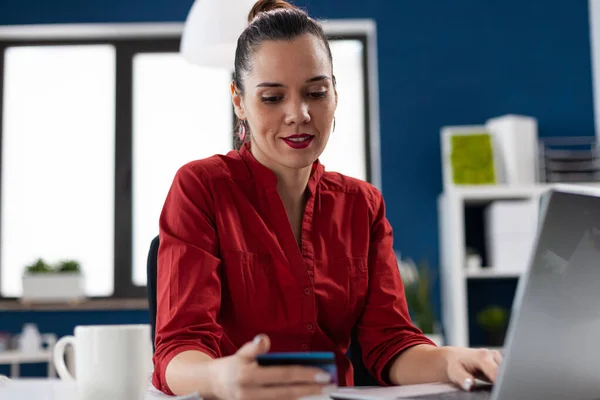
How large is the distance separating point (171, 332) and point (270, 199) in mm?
352

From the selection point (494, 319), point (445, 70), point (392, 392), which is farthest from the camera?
point (445, 70)

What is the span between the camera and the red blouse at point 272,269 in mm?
1110

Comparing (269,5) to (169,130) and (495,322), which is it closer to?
(495,322)

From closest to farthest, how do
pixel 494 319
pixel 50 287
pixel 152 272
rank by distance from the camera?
1. pixel 152 272
2. pixel 494 319
3. pixel 50 287

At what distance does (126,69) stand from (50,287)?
1.31 meters

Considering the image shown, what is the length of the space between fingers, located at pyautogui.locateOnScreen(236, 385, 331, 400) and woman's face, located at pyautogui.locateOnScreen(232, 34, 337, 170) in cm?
61

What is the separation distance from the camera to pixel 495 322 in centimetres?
355

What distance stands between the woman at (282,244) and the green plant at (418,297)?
2233 millimetres

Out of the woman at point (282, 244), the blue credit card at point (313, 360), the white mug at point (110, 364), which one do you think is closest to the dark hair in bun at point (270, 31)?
the woman at point (282, 244)

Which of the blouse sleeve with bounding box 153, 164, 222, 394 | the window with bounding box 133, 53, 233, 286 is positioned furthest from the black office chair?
the window with bounding box 133, 53, 233, 286

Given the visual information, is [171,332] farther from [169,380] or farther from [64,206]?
[64,206]

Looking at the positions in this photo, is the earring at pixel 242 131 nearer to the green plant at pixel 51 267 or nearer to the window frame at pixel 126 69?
the window frame at pixel 126 69

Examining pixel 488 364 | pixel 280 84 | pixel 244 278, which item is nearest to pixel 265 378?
pixel 488 364

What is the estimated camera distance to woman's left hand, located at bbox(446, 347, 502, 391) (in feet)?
3.09
